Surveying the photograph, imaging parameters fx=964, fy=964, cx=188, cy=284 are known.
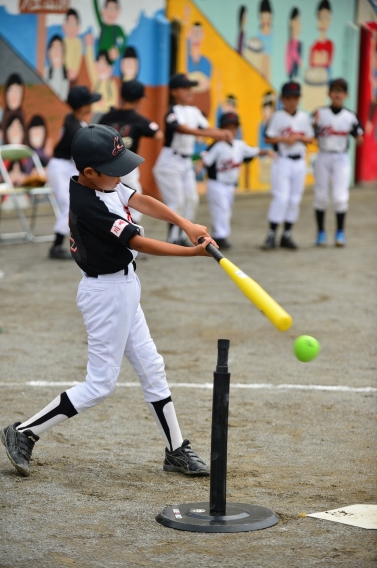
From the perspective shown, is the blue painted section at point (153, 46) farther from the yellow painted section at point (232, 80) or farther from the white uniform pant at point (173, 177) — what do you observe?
the white uniform pant at point (173, 177)

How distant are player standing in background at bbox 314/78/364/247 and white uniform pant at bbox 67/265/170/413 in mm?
8590

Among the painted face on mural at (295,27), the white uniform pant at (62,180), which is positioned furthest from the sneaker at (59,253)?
the painted face on mural at (295,27)

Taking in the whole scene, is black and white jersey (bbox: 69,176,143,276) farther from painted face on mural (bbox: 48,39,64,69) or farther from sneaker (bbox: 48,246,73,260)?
painted face on mural (bbox: 48,39,64,69)

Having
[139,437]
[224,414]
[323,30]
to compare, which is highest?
[323,30]

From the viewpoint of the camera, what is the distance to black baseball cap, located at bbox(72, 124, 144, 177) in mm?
4707

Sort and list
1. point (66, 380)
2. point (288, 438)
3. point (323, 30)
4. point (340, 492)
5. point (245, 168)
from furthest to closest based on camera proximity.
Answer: point (323, 30) < point (245, 168) < point (66, 380) < point (288, 438) < point (340, 492)

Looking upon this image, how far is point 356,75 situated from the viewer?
2203 centimetres

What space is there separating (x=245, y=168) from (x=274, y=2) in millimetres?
3432

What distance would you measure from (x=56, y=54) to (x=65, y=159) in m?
4.72

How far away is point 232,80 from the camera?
62.0 ft

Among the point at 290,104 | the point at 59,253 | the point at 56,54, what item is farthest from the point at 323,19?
the point at 59,253

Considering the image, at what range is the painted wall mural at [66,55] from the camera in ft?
50.5

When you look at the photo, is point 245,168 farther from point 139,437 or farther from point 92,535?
point 92,535

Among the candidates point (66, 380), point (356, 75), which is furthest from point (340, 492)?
point (356, 75)
